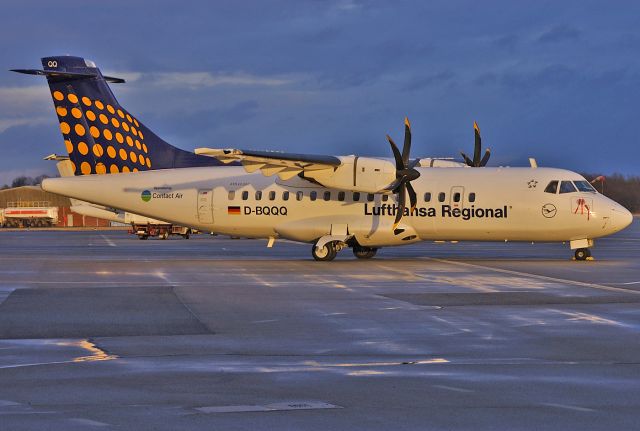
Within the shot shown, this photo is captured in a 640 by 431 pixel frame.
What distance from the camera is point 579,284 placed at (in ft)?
82.9

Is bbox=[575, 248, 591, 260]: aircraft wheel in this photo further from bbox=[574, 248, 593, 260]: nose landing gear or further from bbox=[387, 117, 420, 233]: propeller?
bbox=[387, 117, 420, 233]: propeller

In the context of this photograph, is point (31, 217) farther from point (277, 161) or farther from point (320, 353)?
point (320, 353)

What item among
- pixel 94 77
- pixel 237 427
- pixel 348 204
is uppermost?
pixel 94 77

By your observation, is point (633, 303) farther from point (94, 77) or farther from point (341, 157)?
point (94, 77)

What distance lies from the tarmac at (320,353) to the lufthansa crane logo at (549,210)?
831 cm

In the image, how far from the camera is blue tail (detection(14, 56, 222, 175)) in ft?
127

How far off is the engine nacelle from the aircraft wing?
0.22m

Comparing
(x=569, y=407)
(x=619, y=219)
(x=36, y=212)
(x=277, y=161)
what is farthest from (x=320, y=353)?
(x=36, y=212)

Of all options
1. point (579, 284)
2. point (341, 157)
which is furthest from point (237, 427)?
point (341, 157)

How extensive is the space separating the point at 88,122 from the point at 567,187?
18918 mm

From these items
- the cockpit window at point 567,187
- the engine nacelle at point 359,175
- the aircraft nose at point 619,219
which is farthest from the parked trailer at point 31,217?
the aircraft nose at point 619,219

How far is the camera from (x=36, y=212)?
123312mm

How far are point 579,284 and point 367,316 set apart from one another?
31.0 ft

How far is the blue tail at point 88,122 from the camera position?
3878 centimetres
